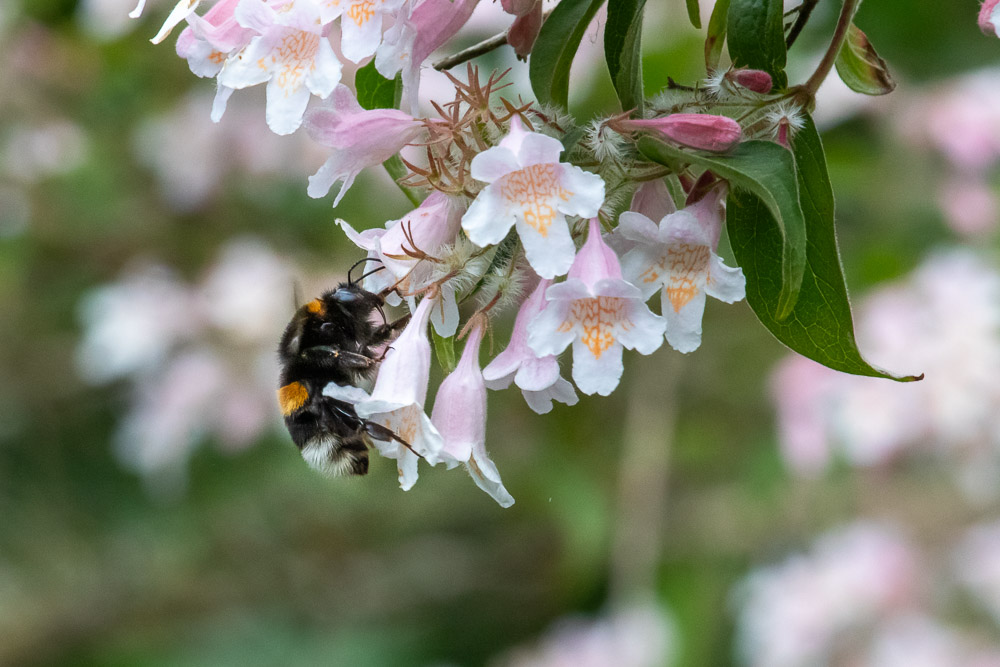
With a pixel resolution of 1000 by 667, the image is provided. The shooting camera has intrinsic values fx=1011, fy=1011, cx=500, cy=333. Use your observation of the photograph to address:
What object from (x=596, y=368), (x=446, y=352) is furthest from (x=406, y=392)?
(x=596, y=368)

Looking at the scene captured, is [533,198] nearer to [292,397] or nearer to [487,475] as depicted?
[487,475]

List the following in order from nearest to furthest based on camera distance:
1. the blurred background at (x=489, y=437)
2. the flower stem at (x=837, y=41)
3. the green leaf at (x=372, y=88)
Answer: the flower stem at (x=837, y=41) < the green leaf at (x=372, y=88) < the blurred background at (x=489, y=437)

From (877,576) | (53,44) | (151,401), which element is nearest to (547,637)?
(877,576)

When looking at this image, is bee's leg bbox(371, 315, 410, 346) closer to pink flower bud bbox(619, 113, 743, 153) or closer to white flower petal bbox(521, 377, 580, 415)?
white flower petal bbox(521, 377, 580, 415)

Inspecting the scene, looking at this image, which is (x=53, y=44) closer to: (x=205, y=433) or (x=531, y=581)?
(x=205, y=433)

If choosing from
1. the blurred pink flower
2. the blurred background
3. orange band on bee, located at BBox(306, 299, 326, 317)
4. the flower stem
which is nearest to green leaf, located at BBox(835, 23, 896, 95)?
the flower stem

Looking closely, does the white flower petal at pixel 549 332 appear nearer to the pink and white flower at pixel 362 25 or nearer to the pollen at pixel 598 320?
the pollen at pixel 598 320

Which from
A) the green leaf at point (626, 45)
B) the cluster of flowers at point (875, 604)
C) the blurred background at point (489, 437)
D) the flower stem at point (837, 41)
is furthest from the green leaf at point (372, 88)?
the cluster of flowers at point (875, 604)
